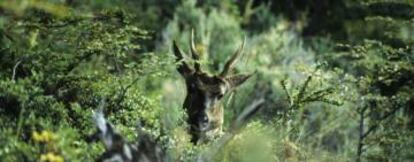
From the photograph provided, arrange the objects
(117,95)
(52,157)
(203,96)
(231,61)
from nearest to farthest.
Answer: (52,157) < (117,95) < (203,96) < (231,61)

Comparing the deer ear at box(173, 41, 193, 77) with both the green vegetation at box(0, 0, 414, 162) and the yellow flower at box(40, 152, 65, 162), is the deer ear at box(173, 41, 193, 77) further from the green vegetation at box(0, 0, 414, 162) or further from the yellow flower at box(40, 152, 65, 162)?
the yellow flower at box(40, 152, 65, 162)

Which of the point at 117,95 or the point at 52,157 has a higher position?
the point at 52,157

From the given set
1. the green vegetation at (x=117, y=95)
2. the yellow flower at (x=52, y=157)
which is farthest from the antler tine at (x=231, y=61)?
the yellow flower at (x=52, y=157)

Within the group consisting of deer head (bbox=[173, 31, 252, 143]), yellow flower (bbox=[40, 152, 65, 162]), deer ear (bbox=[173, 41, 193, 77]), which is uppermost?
yellow flower (bbox=[40, 152, 65, 162])

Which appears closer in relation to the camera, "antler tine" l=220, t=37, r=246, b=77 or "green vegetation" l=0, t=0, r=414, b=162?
"green vegetation" l=0, t=0, r=414, b=162

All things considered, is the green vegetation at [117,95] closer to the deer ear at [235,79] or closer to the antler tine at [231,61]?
the deer ear at [235,79]

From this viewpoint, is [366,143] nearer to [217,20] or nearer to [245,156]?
[245,156]

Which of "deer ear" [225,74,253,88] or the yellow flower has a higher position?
the yellow flower

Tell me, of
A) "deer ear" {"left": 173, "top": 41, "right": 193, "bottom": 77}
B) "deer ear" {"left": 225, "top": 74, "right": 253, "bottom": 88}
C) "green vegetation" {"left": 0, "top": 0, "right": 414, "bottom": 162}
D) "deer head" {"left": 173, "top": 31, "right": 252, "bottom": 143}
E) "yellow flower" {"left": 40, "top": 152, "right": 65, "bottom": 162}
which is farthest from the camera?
"deer ear" {"left": 225, "top": 74, "right": 253, "bottom": 88}

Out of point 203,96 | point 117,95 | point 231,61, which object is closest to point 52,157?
point 117,95

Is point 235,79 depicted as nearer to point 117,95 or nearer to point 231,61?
point 231,61

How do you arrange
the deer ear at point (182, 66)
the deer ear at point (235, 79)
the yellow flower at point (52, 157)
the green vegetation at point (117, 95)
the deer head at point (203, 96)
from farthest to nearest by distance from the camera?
the deer ear at point (235, 79)
the deer ear at point (182, 66)
the deer head at point (203, 96)
the green vegetation at point (117, 95)
the yellow flower at point (52, 157)

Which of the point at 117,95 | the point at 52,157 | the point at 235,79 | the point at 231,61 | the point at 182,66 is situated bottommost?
the point at 235,79

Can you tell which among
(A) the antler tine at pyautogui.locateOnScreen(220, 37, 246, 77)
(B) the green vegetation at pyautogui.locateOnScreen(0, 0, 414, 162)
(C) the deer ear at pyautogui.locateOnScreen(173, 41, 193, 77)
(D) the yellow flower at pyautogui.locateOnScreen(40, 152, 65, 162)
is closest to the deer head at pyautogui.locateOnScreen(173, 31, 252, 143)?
(C) the deer ear at pyautogui.locateOnScreen(173, 41, 193, 77)
